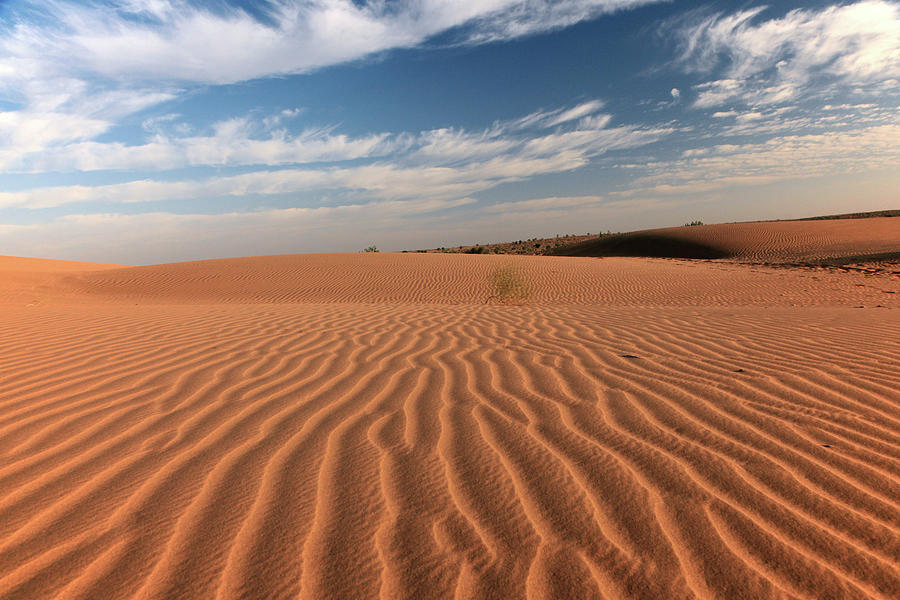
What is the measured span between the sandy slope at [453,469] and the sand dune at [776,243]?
22649 mm

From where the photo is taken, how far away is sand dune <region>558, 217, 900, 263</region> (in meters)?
23.7

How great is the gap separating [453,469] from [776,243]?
110ft

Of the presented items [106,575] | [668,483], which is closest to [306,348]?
[106,575]

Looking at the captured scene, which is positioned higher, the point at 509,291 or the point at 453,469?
the point at 453,469

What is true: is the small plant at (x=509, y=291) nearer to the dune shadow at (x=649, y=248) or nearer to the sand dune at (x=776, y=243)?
the sand dune at (x=776, y=243)

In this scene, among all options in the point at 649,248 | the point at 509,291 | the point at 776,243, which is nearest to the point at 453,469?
the point at 509,291

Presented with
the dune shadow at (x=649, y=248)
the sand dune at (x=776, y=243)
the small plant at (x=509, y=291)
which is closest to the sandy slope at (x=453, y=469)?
the small plant at (x=509, y=291)

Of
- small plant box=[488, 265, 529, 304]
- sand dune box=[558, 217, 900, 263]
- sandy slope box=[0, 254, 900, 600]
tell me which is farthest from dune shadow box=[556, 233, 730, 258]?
sandy slope box=[0, 254, 900, 600]

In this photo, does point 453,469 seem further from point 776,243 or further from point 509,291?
point 776,243

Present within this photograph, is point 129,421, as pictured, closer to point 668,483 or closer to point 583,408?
point 583,408

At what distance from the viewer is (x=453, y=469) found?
214 centimetres

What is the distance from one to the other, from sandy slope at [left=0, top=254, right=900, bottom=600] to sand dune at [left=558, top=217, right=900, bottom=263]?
74.3 feet

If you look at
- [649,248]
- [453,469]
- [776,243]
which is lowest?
[649,248]

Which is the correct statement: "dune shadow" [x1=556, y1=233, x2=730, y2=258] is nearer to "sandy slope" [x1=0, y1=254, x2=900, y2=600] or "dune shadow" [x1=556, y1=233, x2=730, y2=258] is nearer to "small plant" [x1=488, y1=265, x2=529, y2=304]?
"small plant" [x1=488, y1=265, x2=529, y2=304]
